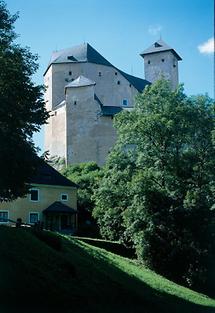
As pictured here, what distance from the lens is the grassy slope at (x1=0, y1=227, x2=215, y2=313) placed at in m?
14.5

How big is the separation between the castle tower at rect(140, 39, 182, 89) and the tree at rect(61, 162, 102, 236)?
1561 inches

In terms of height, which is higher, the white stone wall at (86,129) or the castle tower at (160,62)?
the castle tower at (160,62)

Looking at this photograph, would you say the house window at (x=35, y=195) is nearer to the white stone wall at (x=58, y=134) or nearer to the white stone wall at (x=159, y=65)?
the white stone wall at (x=58, y=134)

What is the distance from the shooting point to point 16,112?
2103 cm

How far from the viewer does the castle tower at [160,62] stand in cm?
10069

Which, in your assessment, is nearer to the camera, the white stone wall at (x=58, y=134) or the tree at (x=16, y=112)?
the tree at (x=16, y=112)

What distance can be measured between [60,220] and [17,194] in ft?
86.6

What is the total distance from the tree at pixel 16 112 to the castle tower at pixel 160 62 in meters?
78.7

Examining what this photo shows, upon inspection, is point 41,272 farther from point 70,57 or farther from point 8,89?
point 70,57

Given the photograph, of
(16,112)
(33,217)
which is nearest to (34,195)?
(33,217)

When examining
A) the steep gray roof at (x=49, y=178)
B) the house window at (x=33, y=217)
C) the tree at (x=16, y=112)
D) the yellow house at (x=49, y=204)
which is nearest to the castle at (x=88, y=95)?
the steep gray roof at (x=49, y=178)

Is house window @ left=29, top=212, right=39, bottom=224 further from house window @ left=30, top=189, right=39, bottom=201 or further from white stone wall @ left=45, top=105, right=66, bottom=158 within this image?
white stone wall @ left=45, top=105, right=66, bottom=158

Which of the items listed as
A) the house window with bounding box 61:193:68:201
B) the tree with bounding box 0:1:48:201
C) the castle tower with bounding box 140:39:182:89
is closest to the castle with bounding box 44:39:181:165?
the castle tower with bounding box 140:39:182:89

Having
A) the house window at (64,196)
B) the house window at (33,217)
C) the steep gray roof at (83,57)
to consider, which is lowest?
the house window at (33,217)
